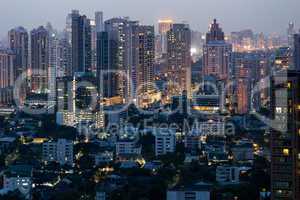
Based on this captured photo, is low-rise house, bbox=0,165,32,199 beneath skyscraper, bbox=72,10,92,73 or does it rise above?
beneath

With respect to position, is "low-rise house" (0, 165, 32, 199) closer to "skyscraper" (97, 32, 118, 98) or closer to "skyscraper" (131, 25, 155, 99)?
"skyscraper" (97, 32, 118, 98)

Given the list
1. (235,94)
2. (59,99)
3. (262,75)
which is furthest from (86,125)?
(262,75)

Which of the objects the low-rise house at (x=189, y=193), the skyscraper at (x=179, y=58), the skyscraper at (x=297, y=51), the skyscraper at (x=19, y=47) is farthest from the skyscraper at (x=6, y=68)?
the low-rise house at (x=189, y=193)

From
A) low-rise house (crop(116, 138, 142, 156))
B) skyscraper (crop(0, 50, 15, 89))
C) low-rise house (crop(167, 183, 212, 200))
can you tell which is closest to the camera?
low-rise house (crop(167, 183, 212, 200))

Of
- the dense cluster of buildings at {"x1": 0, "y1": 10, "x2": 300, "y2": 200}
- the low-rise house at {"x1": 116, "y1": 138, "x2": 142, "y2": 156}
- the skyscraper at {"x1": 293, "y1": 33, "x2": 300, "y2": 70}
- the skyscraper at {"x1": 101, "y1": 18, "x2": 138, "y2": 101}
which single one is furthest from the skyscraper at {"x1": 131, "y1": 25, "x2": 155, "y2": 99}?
the low-rise house at {"x1": 116, "y1": 138, "x2": 142, "y2": 156}

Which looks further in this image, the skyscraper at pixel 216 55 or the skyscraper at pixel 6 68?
the skyscraper at pixel 216 55

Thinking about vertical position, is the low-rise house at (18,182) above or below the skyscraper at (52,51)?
below

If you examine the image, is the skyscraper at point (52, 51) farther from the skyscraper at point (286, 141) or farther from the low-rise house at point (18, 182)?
the skyscraper at point (286, 141)

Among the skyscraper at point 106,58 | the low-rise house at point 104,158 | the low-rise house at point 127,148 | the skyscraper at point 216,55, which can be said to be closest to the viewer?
the low-rise house at point 104,158
